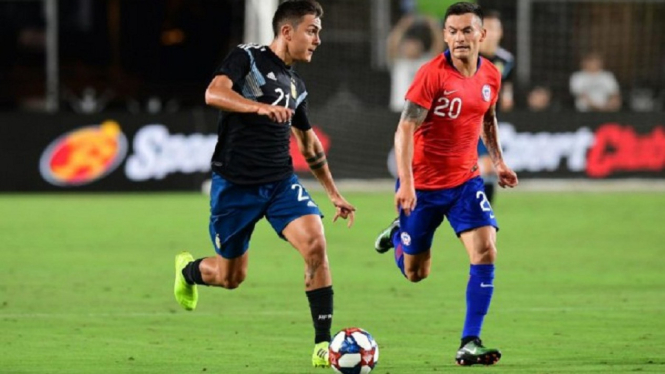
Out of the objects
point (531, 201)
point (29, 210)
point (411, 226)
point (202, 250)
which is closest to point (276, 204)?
point (411, 226)

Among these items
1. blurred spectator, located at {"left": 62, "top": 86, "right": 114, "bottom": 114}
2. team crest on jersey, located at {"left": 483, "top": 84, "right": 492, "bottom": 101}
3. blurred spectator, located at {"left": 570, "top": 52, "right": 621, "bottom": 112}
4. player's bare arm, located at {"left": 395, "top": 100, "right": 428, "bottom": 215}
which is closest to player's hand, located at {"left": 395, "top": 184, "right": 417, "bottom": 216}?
player's bare arm, located at {"left": 395, "top": 100, "right": 428, "bottom": 215}

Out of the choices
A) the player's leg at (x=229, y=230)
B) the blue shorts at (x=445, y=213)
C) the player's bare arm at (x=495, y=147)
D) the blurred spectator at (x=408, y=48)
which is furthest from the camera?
the blurred spectator at (x=408, y=48)

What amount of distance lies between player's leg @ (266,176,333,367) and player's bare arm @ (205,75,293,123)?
2.26 feet

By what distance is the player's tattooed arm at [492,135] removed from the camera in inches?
386

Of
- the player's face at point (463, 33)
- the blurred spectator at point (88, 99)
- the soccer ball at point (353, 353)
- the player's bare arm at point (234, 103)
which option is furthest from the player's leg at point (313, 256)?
the blurred spectator at point (88, 99)

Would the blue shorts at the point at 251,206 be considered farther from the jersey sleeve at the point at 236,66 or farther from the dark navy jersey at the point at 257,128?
the jersey sleeve at the point at 236,66

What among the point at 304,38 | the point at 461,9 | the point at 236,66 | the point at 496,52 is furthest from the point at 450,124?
the point at 496,52

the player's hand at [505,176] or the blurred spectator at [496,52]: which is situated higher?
the blurred spectator at [496,52]

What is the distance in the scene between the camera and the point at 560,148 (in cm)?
2494

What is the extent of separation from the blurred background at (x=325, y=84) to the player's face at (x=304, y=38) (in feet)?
48.0

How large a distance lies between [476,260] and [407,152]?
2.54 feet

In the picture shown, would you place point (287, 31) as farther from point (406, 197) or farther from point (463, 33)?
point (406, 197)

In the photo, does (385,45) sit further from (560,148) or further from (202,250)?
(202,250)

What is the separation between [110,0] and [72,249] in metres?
13.5
